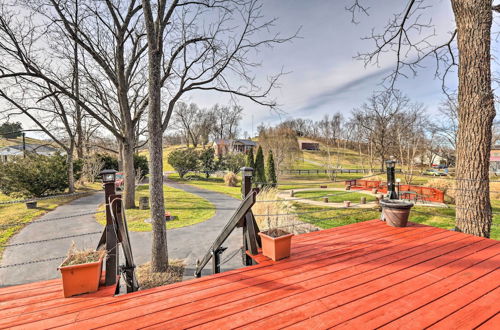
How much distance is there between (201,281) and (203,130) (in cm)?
4506

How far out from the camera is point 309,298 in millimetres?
1771

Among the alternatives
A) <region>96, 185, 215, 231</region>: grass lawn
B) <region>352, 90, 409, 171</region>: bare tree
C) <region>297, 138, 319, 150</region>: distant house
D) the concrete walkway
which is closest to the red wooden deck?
the concrete walkway

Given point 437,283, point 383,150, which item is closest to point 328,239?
point 437,283

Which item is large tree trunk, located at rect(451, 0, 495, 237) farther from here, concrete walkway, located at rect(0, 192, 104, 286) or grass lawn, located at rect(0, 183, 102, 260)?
grass lawn, located at rect(0, 183, 102, 260)

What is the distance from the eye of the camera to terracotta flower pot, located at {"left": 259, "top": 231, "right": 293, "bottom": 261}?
2.45 m

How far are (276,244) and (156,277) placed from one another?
7.62 feet

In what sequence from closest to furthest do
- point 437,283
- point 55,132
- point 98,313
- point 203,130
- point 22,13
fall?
point 98,313
point 437,283
point 22,13
point 55,132
point 203,130

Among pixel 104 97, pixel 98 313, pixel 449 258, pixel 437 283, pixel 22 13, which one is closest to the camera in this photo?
pixel 98 313

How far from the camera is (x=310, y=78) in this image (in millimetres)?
8844

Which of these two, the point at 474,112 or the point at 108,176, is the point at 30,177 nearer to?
the point at 108,176

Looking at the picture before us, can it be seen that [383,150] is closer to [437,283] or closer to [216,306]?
[437,283]

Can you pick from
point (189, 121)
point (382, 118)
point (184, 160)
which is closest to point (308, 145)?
point (189, 121)

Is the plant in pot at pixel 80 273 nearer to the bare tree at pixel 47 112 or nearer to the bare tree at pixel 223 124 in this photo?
the bare tree at pixel 47 112

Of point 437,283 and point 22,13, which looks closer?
point 437,283
